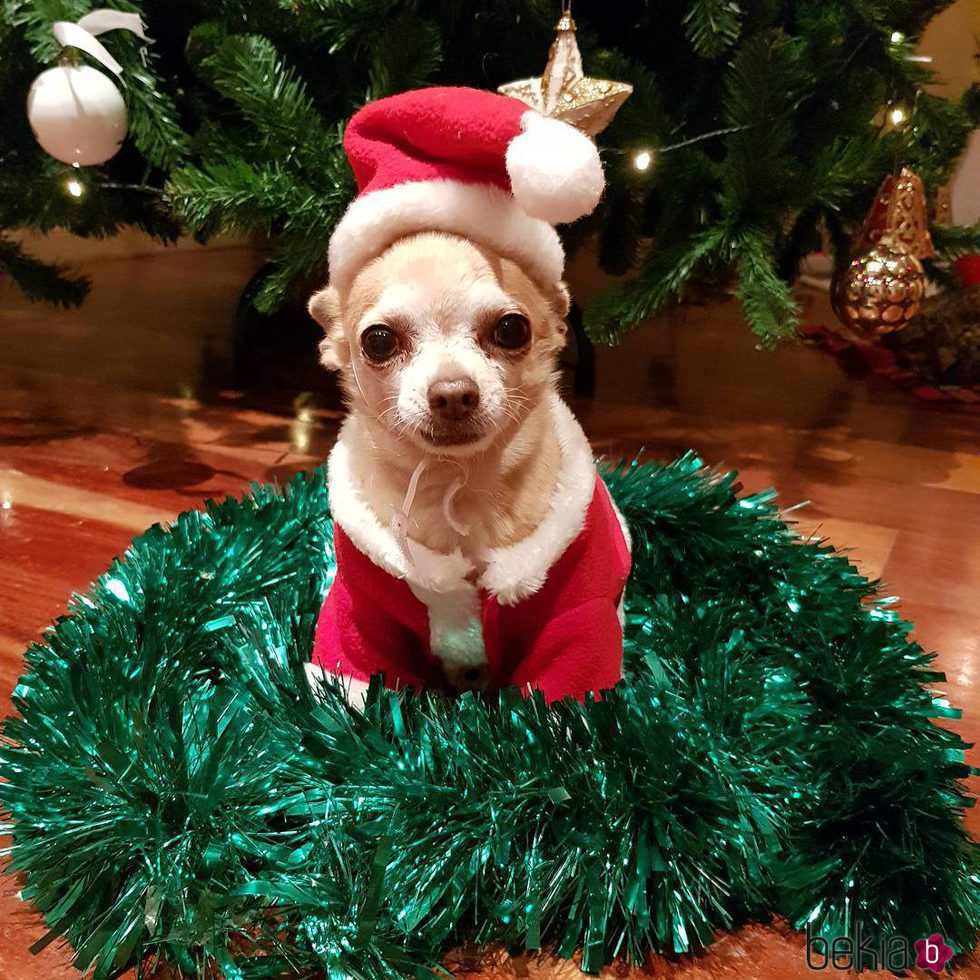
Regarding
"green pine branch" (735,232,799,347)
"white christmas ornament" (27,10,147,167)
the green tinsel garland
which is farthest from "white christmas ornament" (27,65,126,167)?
"green pine branch" (735,232,799,347)

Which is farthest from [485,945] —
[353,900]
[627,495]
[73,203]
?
[73,203]

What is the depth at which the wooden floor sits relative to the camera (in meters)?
0.97

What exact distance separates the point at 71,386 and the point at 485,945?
3.91 feet

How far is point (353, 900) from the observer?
53cm

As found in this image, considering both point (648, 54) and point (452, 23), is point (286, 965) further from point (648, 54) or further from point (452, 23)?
point (648, 54)

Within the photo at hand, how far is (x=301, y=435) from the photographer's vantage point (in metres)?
1.30

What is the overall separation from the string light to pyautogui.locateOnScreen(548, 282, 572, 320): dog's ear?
43 cm

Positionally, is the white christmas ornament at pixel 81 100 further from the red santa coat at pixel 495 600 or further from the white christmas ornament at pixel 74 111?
the red santa coat at pixel 495 600

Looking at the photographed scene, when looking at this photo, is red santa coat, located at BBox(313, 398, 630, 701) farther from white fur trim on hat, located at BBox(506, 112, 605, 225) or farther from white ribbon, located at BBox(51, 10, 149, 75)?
white ribbon, located at BBox(51, 10, 149, 75)

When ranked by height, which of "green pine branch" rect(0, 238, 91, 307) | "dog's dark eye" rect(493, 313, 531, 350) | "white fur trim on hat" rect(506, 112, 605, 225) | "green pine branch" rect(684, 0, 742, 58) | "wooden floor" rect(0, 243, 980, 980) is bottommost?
"wooden floor" rect(0, 243, 980, 980)

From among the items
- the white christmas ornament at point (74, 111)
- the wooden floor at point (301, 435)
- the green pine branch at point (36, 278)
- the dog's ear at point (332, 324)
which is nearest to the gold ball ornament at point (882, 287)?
the wooden floor at point (301, 435)

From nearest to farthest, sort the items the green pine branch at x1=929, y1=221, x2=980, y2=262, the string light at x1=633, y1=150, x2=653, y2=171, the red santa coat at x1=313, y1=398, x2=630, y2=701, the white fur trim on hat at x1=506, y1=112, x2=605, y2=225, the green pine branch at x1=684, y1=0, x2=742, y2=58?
1. the white fur trim on hat at x1=506, y1=112, x2=605, y2=225
2. the red santa coat at x1=313, y1=398, x2=630, y2=701
3. the green pine branch at x1=684, y1=0, x2=742, y2=58
4. the string light at x1=633, y1=150, x2=653, y2=171
5. the green pine branch at x1=929, y1=221, x2=980, y2=262

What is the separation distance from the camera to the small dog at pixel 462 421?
0.56 meters

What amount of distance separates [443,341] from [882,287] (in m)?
0.68
